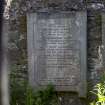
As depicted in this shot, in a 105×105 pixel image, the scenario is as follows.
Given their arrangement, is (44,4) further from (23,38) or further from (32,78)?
(32,78)

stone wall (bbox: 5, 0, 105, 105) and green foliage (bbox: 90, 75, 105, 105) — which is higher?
stone wall (bbox: 5, 0, 105, 105)

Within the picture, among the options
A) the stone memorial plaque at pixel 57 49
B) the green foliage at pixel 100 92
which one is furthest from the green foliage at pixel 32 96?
the green foliage at pixel 100 92

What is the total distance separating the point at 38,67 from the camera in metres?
6.18

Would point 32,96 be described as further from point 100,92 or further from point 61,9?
point 61,9

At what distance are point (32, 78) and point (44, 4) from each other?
1.18 m

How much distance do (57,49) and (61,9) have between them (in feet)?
2.07

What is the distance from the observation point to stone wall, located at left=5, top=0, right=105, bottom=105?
6.15 meters

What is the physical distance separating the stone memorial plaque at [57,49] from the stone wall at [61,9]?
0.12 meters

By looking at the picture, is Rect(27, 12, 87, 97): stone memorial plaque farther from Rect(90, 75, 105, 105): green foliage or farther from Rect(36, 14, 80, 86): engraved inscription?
Rect(90, 75, 105, 105): green foliage

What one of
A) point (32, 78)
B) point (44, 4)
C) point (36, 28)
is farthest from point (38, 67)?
point (44, 4)

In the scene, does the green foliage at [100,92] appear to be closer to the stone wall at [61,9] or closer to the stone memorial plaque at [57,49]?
the stone wall at [61,9]

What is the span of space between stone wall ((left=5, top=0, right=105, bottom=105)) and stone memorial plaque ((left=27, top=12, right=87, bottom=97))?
124 millimetres

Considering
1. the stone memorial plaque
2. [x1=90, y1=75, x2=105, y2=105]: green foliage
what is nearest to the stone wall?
the stone memorial plaque

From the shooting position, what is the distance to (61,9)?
619cm
